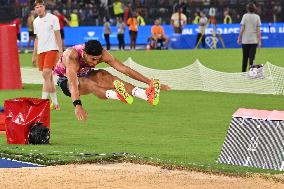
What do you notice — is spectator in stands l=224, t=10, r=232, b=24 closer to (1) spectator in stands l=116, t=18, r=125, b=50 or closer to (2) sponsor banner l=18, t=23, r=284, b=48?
(2) sponsor banner l=18, t=23, r=284, b=48

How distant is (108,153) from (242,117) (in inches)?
87.2

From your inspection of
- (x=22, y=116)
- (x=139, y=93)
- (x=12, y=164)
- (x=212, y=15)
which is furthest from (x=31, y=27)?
(x=12, y=164)

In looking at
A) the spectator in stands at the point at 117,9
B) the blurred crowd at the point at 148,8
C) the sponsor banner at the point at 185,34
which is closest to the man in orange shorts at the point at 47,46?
the sponsor banner at the point at 185,34

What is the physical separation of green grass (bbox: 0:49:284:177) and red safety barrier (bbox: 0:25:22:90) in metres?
0.59

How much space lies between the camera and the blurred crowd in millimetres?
56500

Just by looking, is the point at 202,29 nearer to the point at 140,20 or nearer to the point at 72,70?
the point at 140,20

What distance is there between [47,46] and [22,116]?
623cm

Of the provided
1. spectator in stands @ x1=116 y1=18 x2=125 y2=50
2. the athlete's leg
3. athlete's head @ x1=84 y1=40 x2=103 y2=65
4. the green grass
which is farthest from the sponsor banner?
athlete's head @ x1=84 y1=40 x2=103 y2=65

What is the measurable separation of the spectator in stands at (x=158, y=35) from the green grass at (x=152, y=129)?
21453mm

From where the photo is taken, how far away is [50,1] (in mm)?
57031

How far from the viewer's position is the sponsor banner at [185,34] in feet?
176

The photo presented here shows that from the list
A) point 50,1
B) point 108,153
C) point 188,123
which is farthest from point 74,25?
point 108,153

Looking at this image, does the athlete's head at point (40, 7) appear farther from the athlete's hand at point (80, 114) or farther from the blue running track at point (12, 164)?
the blue running track at point (12, 164)

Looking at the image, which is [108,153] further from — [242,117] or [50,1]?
[50,1]
